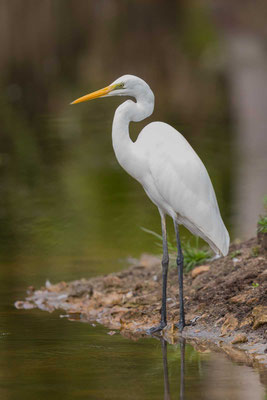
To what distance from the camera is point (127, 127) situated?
6.40 meters

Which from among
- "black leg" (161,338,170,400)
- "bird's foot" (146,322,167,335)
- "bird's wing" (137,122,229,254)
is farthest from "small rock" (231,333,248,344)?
"bird's wing" (137,122,229,254)

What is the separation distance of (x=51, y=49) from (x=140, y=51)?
279 centimetres

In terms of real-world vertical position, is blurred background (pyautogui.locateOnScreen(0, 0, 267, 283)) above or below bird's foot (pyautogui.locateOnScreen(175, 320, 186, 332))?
above

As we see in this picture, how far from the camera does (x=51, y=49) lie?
2831 cm

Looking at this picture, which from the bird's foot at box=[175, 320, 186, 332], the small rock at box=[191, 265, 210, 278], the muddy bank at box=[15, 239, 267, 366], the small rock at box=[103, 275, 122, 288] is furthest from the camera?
the small rock at box=[103, 275, 122, 288]

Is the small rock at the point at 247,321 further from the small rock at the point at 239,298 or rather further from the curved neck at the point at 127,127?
the curved neck at the point at 127,127

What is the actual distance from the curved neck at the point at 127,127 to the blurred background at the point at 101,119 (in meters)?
1.93

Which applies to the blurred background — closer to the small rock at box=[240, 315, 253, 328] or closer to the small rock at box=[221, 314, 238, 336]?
the small rock at box=[221, 314, 238, 336]

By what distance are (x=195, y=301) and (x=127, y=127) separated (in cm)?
137

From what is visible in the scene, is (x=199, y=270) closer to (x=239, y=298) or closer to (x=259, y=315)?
(x=239, y=298)

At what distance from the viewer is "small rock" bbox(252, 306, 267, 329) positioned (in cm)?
576

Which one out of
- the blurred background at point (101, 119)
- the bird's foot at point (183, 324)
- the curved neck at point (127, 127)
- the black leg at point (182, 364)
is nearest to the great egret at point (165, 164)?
the curved neck at point (127, 127)

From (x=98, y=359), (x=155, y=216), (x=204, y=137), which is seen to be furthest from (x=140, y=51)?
(x=98, y=359)

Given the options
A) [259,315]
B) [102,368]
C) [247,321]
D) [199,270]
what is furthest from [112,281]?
[102,368]
